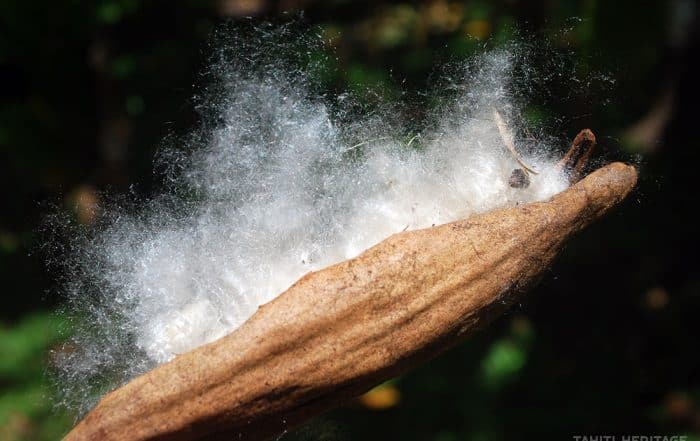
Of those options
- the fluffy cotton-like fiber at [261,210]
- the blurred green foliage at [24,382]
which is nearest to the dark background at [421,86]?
the blurred green foliage at [24,382]

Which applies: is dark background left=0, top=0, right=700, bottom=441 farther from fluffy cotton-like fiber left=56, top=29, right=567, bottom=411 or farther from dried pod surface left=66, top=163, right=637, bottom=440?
dried pod surface left=66, top=163, right=637, bottom=440

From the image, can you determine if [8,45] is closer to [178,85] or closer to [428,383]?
[178,85]

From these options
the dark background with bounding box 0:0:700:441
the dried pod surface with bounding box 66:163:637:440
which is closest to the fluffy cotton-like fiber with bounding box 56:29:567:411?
the dried pod surface with bounding box 66:163:637:440

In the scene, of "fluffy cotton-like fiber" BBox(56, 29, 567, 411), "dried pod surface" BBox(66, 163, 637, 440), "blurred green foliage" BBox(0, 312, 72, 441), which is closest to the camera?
"dried pod surface" BBox(66, 163, 637, 440)

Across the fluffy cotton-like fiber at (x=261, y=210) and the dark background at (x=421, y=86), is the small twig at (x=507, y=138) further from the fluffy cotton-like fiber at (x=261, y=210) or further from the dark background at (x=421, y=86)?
the dark background at (x=421, y=86)

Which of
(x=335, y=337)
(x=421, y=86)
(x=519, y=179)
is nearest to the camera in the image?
(x=335, y=337)

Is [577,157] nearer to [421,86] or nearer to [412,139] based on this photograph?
[412,139]

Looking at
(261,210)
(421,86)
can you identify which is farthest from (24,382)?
(421,86)
